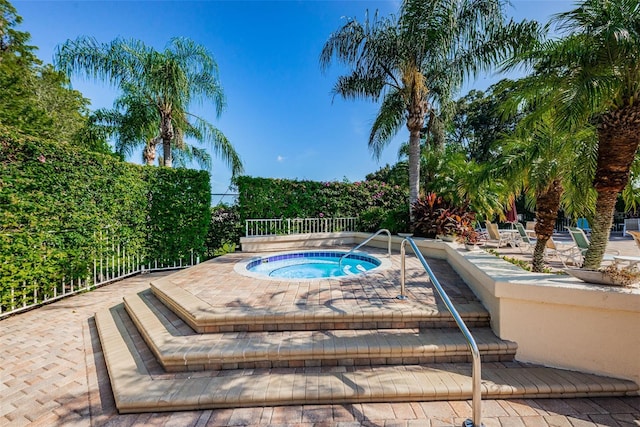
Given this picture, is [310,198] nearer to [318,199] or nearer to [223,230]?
[318,199]

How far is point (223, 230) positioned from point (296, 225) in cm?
302

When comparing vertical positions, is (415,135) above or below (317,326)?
above

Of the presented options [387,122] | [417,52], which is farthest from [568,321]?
[387,122]

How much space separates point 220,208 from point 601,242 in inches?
415

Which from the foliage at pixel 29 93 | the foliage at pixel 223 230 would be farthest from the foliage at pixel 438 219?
the foliage at pixel 29 93

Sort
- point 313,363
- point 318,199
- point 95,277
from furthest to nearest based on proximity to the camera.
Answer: point 318,199 → point 95,277 → point 313,363

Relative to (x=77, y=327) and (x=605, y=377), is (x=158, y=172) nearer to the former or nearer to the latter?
(x=77, y=327)

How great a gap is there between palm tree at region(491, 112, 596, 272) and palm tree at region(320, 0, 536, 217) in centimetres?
342

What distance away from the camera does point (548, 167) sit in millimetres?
5727

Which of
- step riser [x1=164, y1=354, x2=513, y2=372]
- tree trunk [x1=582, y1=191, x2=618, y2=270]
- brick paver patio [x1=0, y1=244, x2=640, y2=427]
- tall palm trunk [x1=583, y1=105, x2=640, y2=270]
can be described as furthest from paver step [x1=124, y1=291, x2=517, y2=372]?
tall palm trunk [x1=583, y1=105, x2=640, y2=270]

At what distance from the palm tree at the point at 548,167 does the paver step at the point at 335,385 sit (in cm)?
394

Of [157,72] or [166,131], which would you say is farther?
[166,131]

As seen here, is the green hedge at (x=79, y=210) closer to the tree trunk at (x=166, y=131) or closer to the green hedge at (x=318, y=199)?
the green hedge at (x=318, y=199)

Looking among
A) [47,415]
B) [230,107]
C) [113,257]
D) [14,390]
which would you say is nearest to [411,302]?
[47,415]
